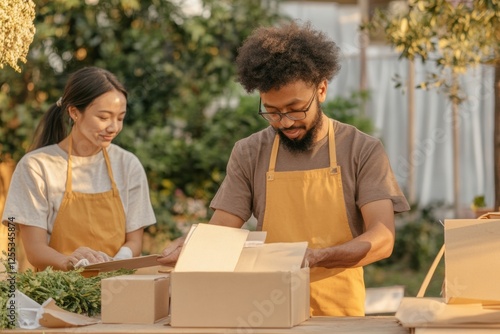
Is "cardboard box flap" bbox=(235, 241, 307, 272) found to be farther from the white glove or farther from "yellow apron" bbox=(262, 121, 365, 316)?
the white glove

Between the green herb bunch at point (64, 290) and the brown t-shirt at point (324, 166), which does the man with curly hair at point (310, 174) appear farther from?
the green herb bunch at point (64, 290)

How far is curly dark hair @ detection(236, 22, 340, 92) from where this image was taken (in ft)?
11.2

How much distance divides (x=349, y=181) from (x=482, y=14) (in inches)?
55.8

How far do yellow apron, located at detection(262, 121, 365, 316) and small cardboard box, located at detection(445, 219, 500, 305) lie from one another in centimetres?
72

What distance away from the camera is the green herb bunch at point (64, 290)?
2988mm

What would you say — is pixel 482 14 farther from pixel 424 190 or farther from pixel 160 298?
pixel 424 190

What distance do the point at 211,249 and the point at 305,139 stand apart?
82 centimetres

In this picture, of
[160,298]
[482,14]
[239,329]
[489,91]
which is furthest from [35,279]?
[489,91]

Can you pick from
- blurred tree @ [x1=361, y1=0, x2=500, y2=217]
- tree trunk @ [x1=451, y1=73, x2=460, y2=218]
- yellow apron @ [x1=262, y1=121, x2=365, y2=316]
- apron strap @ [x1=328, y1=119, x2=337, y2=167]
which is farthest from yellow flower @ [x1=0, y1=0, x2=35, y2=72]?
tree trunk @ [x1=451, y1=73, x2=460, y2=218]

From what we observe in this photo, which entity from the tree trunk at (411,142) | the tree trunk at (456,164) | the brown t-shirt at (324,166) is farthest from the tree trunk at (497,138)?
the tree trunk at (411,142)

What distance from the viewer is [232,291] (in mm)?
2727

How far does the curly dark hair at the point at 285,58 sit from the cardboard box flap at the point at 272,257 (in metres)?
0.68

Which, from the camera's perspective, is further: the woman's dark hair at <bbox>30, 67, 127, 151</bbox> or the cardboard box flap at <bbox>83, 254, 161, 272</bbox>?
the woman's dark hair at <bbox>30, 67, 127, 151</bbox>

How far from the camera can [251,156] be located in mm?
3650
